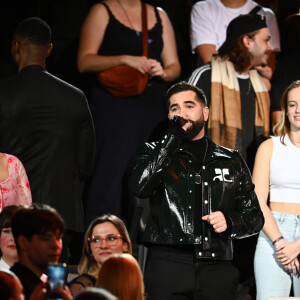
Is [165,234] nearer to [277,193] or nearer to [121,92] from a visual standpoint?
[277,193]

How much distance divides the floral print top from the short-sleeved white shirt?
2260 mm

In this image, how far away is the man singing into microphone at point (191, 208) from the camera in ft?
12.7

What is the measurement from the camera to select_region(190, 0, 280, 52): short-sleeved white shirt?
584 centimetres

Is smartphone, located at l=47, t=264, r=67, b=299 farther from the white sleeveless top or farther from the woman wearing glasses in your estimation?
the white sleeveless top

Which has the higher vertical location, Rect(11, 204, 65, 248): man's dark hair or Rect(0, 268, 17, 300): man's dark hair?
Rect(11, 204, 65, 248): man's dark hair

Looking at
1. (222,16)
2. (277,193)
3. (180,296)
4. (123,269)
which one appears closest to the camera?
(123,269)

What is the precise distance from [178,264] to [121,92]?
1829mm

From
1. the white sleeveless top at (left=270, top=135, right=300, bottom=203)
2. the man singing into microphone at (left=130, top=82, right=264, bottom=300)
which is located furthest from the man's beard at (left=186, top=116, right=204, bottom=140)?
the white sleeveless top at (left=270, top=135, right=300, bottom=203)

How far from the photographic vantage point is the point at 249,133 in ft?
18.0

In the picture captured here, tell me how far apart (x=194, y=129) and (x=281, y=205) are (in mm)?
945

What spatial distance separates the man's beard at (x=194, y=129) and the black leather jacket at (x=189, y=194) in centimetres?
9

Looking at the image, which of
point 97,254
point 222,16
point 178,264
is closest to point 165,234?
point 178,264

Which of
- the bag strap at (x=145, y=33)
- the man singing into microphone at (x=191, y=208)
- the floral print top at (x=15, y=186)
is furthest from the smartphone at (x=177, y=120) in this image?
the bag strap at (x=145, y=33)

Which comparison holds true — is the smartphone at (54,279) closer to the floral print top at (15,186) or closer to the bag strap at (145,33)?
the floral print top at (15,186)
